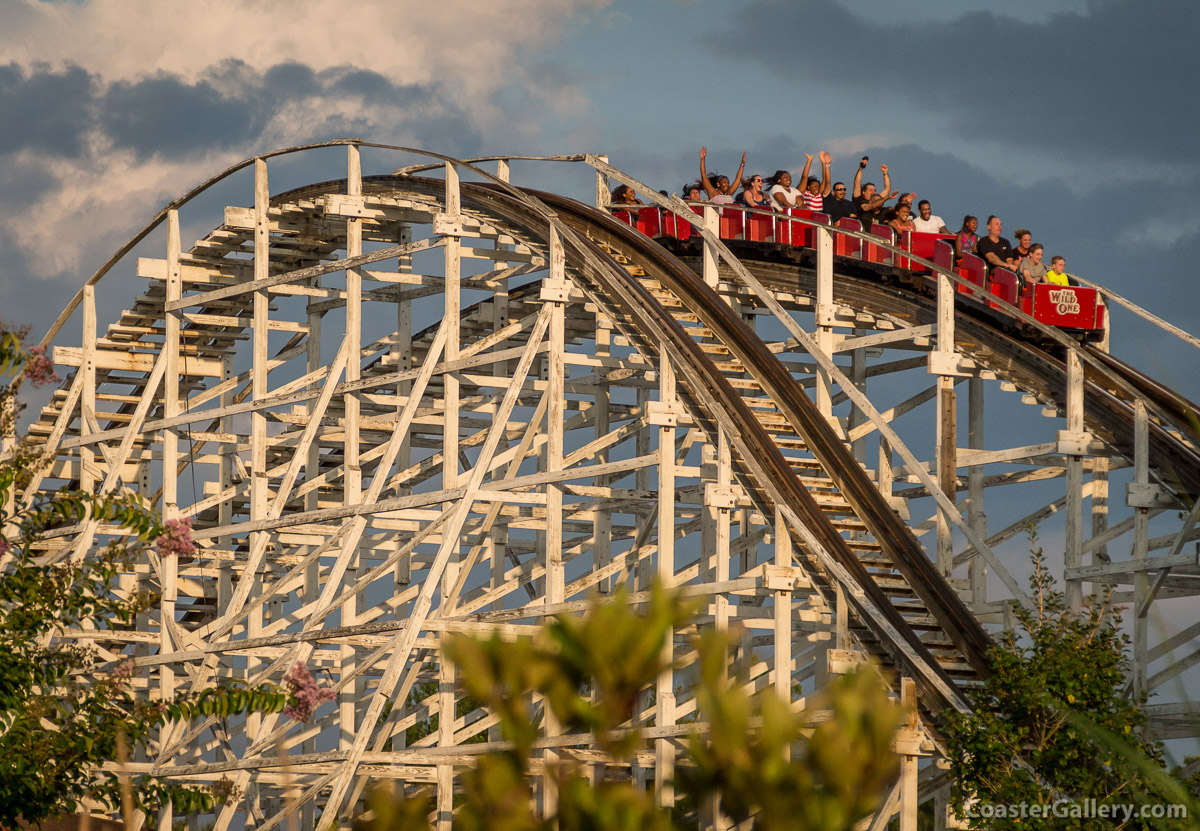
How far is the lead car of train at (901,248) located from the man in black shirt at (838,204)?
0.71 m

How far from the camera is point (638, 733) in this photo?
4.99ft

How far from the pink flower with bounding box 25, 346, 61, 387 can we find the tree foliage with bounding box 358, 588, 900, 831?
6294 mm

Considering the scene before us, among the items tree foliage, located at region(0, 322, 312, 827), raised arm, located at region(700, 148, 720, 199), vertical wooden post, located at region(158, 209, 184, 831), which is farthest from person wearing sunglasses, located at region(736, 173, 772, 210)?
tree foliage, located at region(0, 322, 312, 827)

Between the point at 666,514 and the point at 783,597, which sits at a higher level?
the point at 666,514

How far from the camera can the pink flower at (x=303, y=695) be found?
253 inches

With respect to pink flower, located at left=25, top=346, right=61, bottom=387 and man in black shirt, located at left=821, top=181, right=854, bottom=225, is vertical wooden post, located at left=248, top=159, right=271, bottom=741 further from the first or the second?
pink flower, located at left=25, top=346, right=61, bottom=387

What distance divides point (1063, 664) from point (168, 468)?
10297 millimetres

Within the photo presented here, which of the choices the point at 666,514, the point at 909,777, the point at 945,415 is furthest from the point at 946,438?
the point at 909,777

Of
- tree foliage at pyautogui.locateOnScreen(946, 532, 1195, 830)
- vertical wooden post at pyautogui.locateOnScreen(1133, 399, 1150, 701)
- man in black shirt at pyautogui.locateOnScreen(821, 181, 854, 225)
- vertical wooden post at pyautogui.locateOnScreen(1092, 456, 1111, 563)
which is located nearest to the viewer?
tree foliage at pyautogui.locateOnScreen(946, 532, 1195, 830)

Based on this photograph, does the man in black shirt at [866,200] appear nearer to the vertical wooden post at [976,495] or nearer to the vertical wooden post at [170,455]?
the vertical wooden post at [976,495]

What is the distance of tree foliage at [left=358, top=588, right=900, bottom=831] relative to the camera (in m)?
1.42

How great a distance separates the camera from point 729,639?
144 cm

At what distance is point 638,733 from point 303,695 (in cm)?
531

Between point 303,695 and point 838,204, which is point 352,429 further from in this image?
point 303,695
